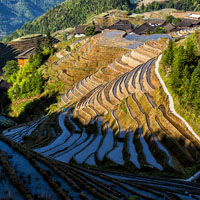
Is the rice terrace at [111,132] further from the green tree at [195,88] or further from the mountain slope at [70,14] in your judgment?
the mountain slope at [70,14]

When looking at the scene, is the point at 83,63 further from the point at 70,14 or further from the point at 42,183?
the point at 70,14

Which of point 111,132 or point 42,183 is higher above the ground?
point 42,183

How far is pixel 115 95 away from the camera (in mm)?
31531

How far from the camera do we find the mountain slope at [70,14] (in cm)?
15006

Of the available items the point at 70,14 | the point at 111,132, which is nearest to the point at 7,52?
the point at 70,14

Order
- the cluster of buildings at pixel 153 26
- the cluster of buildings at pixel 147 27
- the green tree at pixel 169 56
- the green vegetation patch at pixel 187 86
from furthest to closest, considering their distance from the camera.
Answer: the cluster of buildings at pixel 153 26
the cluster of buildings at pixel 147 27
the green tree at pixel 169 56
the green vegetation patch at pixel 187 86

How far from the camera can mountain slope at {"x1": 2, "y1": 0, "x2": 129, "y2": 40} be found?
150062 millimetres

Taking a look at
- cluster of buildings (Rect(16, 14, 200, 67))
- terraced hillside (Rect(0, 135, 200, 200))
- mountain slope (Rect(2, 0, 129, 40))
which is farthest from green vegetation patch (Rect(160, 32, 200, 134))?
mountain slope (Rect(2, 0, 129, 40))

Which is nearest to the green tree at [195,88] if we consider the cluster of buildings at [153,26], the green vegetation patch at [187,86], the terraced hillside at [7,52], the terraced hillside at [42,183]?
the green vegetation patch at [187,86]

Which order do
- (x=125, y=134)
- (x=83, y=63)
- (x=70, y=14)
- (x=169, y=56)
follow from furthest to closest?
(x=70, y=14)
(x=83, y=63)
(x=169, y=56)
(x=125, y=134)

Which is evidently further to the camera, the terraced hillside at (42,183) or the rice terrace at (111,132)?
the rice terrace at (111,132)

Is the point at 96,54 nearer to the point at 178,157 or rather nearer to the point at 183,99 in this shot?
the point at 183,99

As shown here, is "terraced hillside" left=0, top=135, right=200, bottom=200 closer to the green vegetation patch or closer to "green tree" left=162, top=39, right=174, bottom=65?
the green vegetation patch

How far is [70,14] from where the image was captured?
155 m
